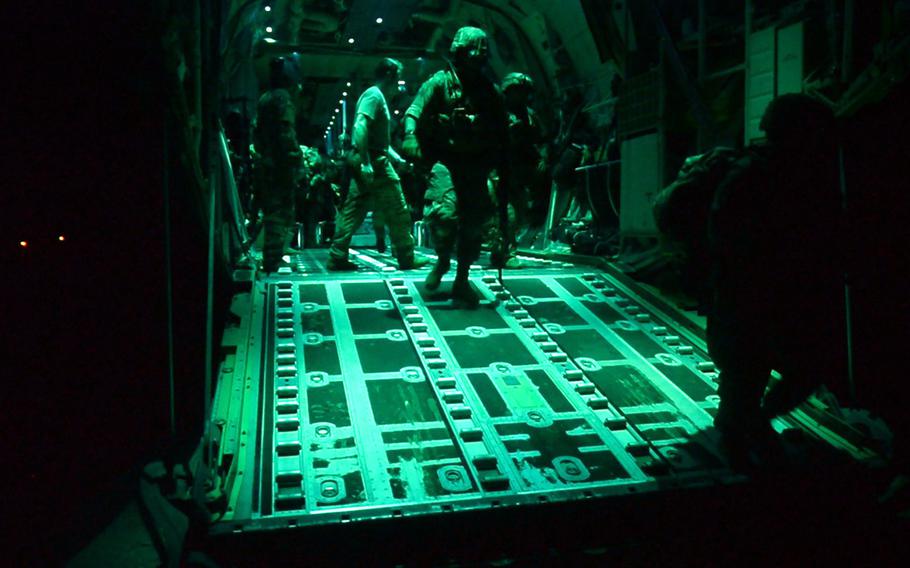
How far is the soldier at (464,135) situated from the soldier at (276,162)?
238 centimetres

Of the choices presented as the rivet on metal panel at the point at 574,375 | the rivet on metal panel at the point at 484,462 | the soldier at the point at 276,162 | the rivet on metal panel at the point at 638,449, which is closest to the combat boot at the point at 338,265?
the soldier at the point at 276,162

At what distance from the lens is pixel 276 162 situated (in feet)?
25.7

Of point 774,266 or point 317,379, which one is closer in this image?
point 774,266

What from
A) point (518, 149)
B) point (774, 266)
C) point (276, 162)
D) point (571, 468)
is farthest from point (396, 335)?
Answer: point (276, 162)

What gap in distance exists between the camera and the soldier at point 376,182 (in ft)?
24.1

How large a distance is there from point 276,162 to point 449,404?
15.3 ft

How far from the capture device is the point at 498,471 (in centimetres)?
349

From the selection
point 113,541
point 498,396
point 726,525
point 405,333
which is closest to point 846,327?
point 726,525

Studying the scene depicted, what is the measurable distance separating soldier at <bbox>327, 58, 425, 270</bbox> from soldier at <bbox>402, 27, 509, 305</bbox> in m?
1.66

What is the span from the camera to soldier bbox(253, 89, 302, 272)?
7.62 meters

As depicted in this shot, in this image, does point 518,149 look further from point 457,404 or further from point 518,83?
point 457,404

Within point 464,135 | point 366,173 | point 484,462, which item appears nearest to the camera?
point 484,462

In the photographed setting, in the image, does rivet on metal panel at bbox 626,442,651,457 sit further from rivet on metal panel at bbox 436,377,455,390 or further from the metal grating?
rivet on metal panel at bbox 436,377,455,390

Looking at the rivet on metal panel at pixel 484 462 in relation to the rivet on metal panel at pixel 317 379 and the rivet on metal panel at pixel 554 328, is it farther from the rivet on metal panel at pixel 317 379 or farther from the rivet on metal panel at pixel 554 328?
the rivet on metal panel at pixel 554 328
